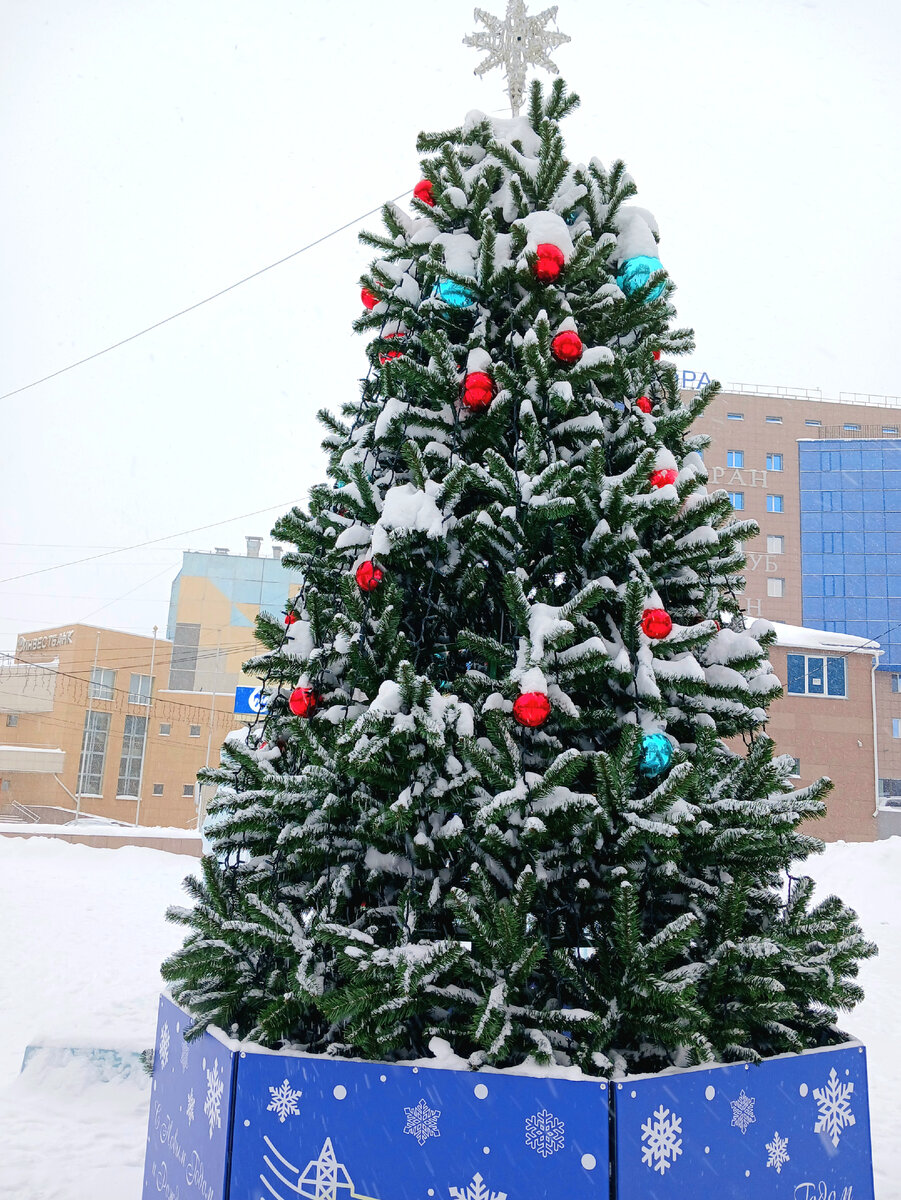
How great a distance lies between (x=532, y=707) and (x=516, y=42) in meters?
3.09

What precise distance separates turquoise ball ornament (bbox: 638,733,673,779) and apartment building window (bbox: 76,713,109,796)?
4139 cm

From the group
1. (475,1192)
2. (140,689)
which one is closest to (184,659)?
(140,689)

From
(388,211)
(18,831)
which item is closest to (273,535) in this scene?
(388,211)

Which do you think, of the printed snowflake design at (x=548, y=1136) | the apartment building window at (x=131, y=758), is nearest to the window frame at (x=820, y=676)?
the printed snowflake design at (x=548, y=1136)

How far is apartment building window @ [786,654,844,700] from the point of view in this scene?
25016mm

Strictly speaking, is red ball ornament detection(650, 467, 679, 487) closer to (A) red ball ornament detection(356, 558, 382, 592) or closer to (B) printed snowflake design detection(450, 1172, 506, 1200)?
(A) red ball ornament detection(356, 558, 382, 592)

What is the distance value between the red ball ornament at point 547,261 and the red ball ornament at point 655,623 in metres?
1.20

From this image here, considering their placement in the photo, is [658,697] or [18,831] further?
[18,831]

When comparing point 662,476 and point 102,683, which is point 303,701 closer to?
point 662,476

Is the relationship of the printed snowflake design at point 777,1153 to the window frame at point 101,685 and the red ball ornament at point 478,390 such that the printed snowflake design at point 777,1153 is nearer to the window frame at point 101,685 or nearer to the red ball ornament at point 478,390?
the red ball ornament at point 478,390

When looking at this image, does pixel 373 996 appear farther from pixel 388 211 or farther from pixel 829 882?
pixel 829 882

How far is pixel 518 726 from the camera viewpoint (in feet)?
8.42

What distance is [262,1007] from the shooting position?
8.67 feet

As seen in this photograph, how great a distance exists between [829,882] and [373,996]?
12776mm
